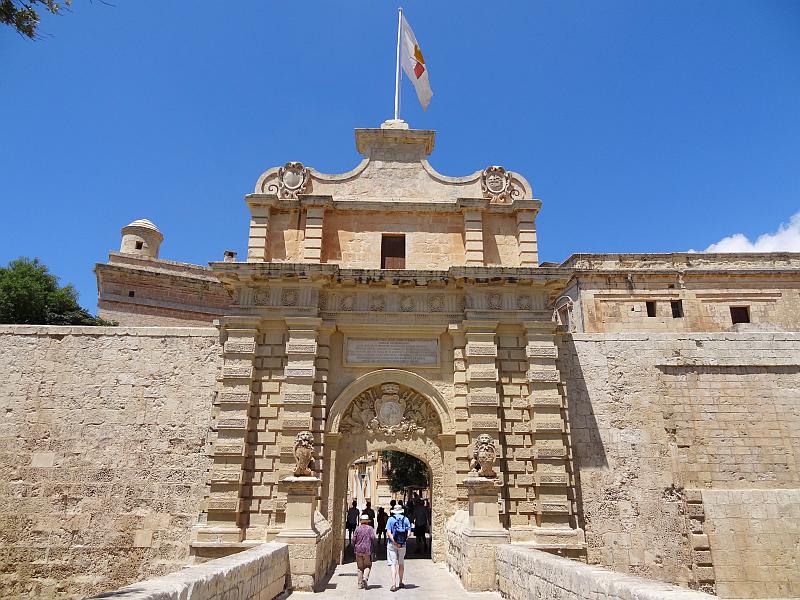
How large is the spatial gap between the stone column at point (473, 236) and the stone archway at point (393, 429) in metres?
3.13

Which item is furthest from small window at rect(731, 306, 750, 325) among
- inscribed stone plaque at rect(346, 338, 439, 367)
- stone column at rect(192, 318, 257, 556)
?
stone column at rect(192, 318, 257, 556)

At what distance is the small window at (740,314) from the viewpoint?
866 inches

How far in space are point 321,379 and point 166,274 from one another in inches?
585

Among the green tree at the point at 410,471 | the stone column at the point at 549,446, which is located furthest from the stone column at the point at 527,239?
the green tree at the point at 410,471

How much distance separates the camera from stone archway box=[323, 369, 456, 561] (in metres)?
11.8

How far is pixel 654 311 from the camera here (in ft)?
71.9

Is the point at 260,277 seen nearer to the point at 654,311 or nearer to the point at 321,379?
the point at 321,379

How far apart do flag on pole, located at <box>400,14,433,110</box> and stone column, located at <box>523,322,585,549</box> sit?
23.8 ft

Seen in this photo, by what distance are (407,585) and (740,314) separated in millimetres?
19157

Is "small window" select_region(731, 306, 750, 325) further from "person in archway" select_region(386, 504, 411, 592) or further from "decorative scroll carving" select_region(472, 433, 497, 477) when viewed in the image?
"person in archway" select_region(386, 504, 411, 592)

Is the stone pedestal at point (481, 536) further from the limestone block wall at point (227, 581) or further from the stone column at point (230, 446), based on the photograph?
the stone column at point (230, 446)

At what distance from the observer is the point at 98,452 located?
12336mm

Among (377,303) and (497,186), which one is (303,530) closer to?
(377,303)

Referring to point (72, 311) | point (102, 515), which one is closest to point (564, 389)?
point (102, 515)
